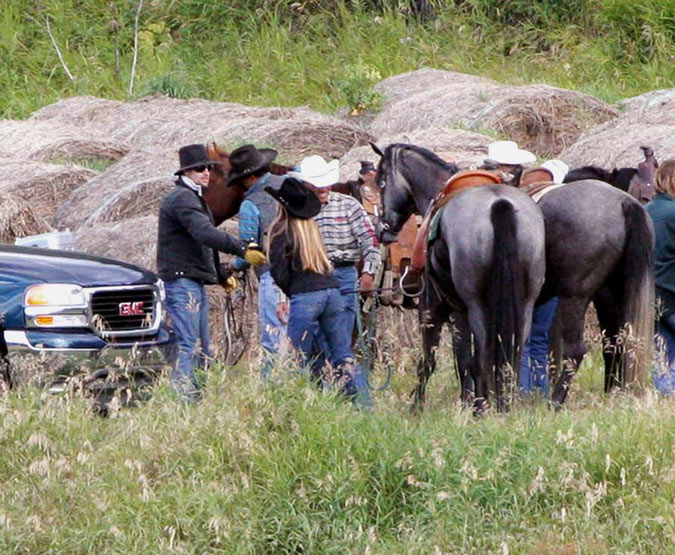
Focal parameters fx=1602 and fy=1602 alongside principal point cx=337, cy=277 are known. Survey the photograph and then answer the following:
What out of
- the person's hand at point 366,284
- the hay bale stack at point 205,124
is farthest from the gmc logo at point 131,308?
the hay bale stack at point 205,124

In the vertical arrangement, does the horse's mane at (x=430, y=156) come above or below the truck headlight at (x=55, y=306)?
above

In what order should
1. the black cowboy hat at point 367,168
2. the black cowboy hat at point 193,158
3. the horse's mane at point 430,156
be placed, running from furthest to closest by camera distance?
the black cowboy hat at point 367,168 < the horse's mane at point 430,156 < the black cowboy hat at point 193,158

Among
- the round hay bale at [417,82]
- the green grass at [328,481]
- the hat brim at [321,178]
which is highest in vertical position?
the hat brim at [321,178]

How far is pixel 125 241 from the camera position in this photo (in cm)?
1400

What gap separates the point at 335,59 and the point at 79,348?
52.9 feet

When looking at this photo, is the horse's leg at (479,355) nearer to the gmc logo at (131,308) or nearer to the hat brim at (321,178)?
the hat brim at (321,178)

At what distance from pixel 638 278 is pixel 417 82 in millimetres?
10405

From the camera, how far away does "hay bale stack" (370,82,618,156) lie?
16.9 m

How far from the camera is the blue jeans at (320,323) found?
1023 centimetres

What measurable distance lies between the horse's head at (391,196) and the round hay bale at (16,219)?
170 inches

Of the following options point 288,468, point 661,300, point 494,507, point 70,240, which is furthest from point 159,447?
point 70,240

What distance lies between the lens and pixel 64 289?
33.8 feet

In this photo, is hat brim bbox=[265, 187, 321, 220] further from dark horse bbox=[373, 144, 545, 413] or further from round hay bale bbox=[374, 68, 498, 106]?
round hay bale bbox=[374, 68, 498, 106]

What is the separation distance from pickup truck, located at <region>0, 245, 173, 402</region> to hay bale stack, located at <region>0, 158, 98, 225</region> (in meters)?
5.25
